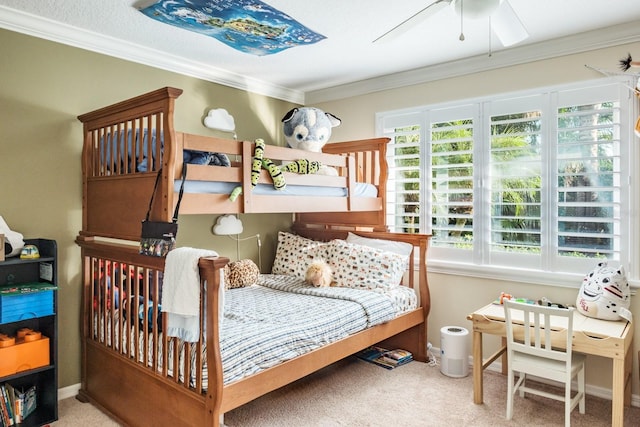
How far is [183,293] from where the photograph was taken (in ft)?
6.32

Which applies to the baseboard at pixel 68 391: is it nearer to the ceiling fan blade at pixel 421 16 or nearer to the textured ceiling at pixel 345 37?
the textured ceiling at pixel 345 37

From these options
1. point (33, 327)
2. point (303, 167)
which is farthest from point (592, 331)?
point (33, 327)

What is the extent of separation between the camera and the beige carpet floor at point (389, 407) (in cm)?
251

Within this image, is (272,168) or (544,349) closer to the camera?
(544,349)

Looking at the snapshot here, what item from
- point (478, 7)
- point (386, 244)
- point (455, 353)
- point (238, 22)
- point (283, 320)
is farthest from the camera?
point (386, 244)

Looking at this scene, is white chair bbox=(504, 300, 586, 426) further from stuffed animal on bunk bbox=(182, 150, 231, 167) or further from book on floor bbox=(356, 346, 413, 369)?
stuffed animal on bunk bbox=(182, 150, 231, 167)

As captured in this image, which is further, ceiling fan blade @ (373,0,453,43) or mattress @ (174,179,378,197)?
mattress @ (174,179,378,197)

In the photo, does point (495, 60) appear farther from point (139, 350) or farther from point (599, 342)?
point (139, 350)

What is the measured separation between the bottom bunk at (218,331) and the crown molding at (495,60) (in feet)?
4.46

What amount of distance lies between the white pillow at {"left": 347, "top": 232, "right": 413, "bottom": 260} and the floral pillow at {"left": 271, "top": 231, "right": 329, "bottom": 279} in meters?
0.29

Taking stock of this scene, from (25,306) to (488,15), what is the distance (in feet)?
8.97

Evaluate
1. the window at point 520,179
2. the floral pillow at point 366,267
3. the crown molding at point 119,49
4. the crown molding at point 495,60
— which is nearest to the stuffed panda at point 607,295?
the window at point 520,179

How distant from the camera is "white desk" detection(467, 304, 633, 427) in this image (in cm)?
228

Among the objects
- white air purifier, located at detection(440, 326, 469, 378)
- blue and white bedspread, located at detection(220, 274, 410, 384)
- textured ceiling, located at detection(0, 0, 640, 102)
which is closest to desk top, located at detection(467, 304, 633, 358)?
white air purifier, located at detection(440, 326, 469, 378)
